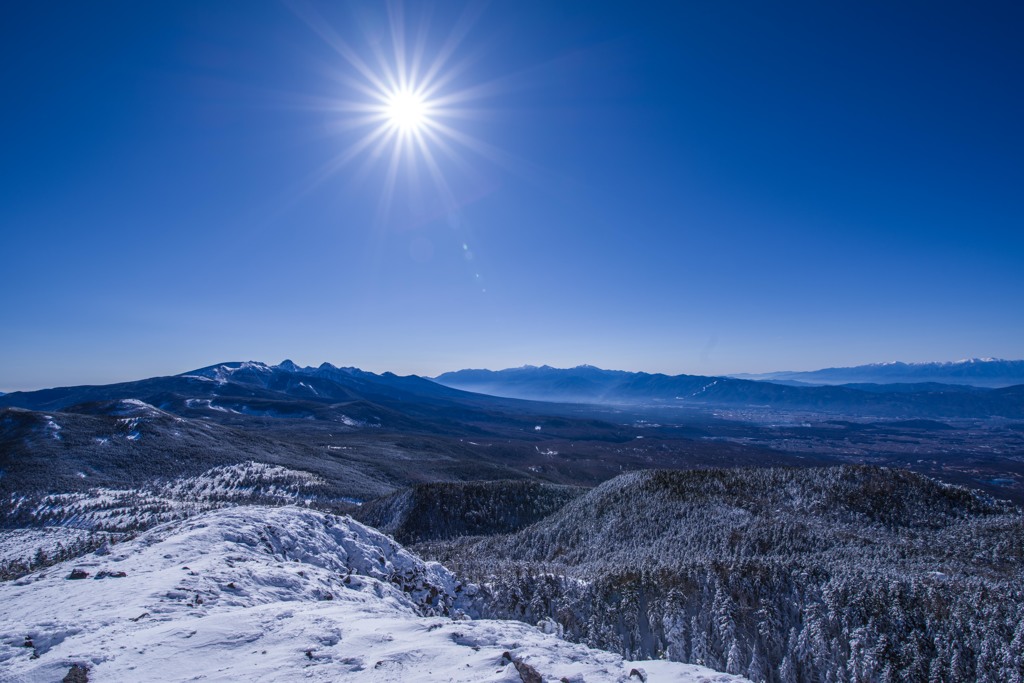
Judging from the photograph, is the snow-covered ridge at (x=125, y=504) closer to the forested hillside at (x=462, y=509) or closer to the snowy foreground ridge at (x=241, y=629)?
the forested hillside at (x=462, y=509)

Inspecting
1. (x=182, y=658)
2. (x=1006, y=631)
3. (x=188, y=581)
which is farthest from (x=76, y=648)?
(x=1006, y=631)

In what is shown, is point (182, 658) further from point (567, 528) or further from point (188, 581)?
point (567, 528)

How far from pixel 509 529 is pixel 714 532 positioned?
2270 cm

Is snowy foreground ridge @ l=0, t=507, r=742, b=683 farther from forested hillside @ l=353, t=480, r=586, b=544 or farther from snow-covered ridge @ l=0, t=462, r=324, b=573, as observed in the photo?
forested hillside @ l=353, t=480, r=586, b=544

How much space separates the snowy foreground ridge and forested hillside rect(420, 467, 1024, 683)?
692 centimetres

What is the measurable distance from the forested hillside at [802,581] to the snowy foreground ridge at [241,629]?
22.7ft

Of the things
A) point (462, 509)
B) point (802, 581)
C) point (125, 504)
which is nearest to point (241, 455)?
point (125, 504)

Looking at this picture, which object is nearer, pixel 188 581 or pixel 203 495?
pixel 188 581

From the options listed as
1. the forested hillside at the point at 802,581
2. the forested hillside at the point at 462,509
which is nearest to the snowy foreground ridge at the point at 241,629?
the forested hillside at the point at 802,581

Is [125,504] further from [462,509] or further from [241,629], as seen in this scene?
[241,629]

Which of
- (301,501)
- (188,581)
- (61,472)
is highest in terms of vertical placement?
(188,581)

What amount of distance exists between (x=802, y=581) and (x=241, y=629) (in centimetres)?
1818

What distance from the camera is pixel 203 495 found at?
61.3m

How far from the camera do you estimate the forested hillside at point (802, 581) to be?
13.6 meters
